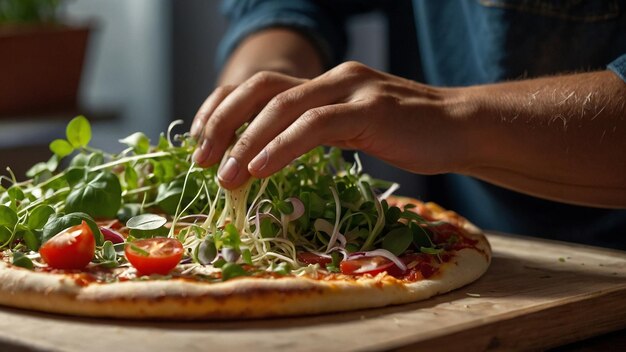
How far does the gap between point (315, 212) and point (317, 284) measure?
263mm

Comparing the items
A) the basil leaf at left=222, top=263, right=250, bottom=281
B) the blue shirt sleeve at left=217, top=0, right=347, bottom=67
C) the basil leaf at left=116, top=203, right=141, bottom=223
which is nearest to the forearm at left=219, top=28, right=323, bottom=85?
the blue shirt sleeve at left=217, top=0, right=347, bottom=67

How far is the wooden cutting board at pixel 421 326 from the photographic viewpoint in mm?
1153

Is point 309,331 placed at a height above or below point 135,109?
above

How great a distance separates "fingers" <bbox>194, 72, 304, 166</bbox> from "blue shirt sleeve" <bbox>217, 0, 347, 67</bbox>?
958 millimetres

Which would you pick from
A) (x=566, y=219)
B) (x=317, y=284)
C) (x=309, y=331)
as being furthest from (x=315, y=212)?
(x=566, y=219)

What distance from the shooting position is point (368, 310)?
52.1 inches

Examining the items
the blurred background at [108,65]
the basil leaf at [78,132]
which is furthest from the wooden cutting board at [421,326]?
the blurred background at [108,65]

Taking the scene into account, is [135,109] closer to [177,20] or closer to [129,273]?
[177,20]

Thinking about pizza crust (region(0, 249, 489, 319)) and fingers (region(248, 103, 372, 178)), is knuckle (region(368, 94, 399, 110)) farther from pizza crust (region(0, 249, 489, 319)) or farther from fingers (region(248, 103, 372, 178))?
pizza crust (region(0, 249, 489, 319))

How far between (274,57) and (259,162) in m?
0.98

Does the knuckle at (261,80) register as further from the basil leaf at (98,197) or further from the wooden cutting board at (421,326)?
the wooden cutting board at (421,326)

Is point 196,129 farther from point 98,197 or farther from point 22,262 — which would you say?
point 22,262

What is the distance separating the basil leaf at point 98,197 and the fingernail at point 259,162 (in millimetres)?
313

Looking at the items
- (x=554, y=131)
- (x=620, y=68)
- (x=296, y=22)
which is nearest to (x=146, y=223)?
(x=554, y=131)
